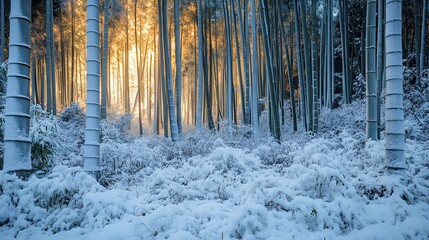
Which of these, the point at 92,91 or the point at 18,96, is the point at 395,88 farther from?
the point at 18,96

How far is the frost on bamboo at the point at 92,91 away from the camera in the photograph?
12.0 ft

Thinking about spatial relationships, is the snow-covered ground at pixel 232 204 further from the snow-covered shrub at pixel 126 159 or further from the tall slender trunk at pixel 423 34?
the tall slender trunk at pixel 423 34

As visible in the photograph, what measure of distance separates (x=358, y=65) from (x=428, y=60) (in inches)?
111

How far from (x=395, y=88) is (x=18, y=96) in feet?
13.0

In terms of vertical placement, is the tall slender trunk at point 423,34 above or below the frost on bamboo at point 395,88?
above

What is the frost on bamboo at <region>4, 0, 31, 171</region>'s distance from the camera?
3.01 metres

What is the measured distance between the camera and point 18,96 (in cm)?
304

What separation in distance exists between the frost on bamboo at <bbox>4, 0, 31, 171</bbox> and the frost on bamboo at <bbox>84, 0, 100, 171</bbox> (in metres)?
0.67

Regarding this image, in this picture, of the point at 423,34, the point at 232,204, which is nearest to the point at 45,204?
the point at 232,204

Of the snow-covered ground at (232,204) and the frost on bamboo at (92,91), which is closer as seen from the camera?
the snow-covered ground at (232,204)

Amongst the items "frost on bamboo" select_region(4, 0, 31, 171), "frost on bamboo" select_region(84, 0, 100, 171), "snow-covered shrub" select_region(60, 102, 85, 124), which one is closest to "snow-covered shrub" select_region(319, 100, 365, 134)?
"frost on bamboo" select_region(84, 0, 100, 171)

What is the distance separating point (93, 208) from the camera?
114 inches

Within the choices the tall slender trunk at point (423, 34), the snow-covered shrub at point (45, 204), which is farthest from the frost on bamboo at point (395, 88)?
the tall slender trunk at point (423, 34)

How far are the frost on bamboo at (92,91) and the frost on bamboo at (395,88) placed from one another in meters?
3.41
